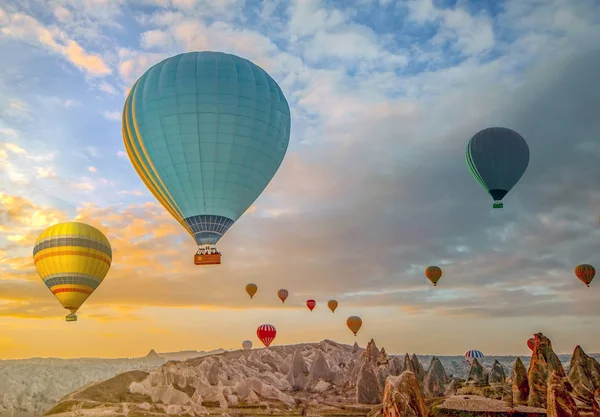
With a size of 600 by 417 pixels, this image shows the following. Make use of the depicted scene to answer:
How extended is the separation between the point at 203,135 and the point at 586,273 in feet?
228

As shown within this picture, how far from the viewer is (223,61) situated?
51750 millimetres

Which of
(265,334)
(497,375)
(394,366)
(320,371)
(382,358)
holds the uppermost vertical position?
(265,334)

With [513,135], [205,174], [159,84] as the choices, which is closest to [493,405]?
[513,135]

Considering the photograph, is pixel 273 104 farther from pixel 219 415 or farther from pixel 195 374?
pixel 195 374

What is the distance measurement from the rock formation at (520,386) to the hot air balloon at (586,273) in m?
33.4

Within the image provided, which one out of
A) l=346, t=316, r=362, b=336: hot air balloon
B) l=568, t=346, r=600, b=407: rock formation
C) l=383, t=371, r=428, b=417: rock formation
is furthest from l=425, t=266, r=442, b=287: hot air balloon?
l=383, t=371, r=428, b=417: rock formation

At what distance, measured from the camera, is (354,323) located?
128m

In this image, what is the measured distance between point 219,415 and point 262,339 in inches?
1765

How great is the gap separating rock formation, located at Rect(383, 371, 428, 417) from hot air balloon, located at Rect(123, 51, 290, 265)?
82.0 feet

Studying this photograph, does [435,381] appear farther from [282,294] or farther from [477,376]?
[282,294]

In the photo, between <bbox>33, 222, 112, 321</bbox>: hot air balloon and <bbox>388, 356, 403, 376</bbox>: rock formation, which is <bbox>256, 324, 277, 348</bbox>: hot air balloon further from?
<bbox>33, 222, 112, 321</bbox>: hot air balloon

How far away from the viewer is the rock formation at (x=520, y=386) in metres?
58.4

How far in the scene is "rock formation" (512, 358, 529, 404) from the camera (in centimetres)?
5839

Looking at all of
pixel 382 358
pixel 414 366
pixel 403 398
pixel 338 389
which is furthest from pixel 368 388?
pixel 403 398
